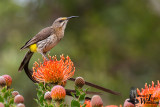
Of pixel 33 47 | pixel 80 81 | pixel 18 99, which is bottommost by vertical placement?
pixel 18 99

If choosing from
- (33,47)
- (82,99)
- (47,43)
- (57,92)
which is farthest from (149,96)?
(33,47)

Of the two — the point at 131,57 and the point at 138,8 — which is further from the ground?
the point at 138,8

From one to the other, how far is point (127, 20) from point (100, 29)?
36.4 inches

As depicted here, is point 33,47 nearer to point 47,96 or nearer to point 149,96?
point 47,96

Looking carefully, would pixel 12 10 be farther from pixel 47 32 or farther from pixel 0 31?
pixel 47 32

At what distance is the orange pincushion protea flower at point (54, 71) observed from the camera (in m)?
1.94

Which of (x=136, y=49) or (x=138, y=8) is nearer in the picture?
(x=136, y=49)

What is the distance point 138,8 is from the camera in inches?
439

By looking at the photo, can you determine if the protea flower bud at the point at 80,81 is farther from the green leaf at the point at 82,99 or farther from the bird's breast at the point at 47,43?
the bird's breast at the point at 47,43

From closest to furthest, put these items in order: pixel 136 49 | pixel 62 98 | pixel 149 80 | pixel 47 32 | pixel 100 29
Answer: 1. pixel 62 98
2. pixel 47 32
3. pixel 149 80
4. pixel 136 49
5. pixel 100 29

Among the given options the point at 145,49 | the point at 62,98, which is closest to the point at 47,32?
the point at 62,98

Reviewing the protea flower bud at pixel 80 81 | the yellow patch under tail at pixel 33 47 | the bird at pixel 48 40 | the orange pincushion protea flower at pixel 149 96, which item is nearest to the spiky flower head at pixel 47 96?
the protea flower bud at pixel 80 81

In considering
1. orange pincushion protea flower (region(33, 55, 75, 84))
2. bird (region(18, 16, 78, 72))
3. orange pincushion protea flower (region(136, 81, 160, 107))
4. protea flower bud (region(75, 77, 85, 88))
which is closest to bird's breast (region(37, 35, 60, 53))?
bird (region(18, 16, 78, 72))

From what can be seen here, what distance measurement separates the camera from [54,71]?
1.95 meters
